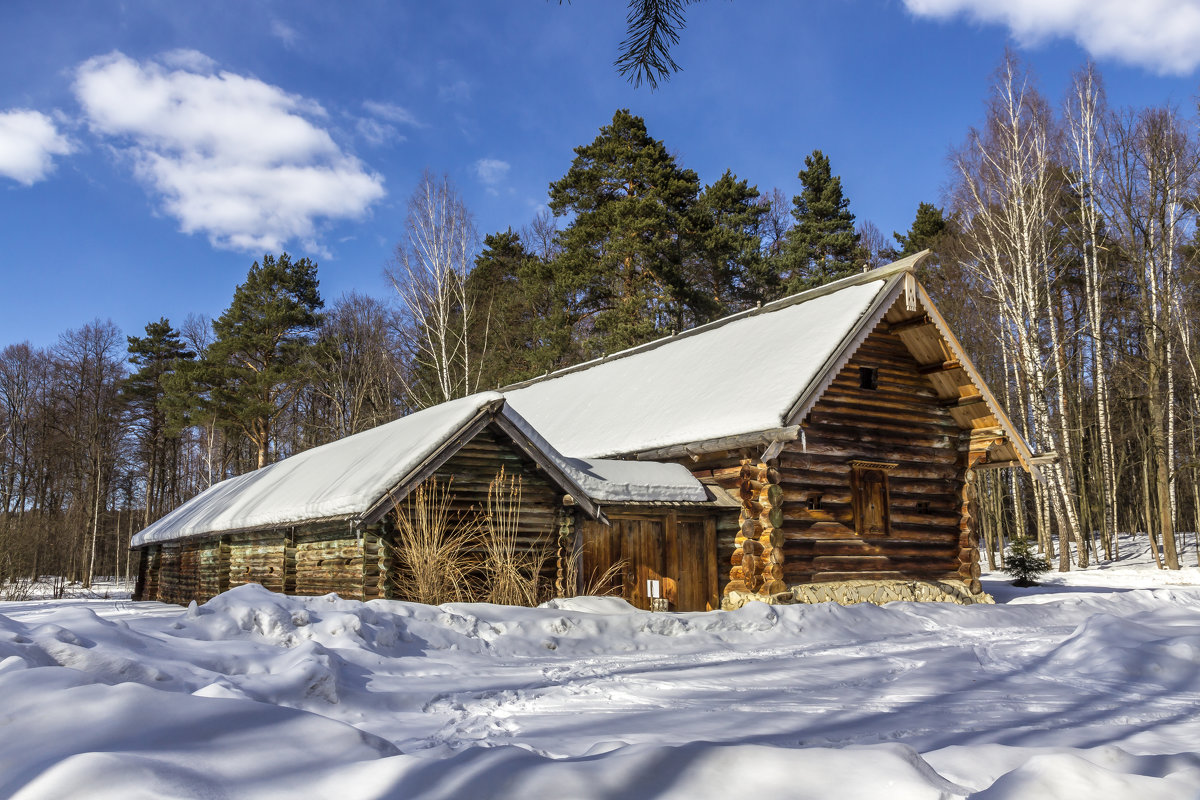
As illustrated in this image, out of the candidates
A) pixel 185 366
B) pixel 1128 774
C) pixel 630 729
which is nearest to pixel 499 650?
pixel 630 729

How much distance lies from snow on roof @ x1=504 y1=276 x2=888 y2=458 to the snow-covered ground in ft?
14.7

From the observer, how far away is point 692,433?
632 inches

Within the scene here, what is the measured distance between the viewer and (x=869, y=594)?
16.0 metres

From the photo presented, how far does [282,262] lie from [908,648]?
35.9 meters

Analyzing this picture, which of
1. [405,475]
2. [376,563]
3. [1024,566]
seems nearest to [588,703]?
[405,475]

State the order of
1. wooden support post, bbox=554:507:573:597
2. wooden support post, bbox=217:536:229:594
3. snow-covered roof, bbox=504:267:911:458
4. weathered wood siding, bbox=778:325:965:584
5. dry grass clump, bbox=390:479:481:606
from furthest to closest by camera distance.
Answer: wooden support post, bbox=217:536:229:594, weathered wood siding, bbox=778:325:965:584, snow-covered roof, bbox=504:267:911:458, wooden support post, bbox=554:507:573:597, dry grass clump, bbox=390:479:481:606

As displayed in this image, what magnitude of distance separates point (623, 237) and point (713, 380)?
48.4 ft

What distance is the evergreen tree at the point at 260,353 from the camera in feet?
121

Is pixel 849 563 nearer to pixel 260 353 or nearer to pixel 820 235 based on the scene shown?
pixel 820 235

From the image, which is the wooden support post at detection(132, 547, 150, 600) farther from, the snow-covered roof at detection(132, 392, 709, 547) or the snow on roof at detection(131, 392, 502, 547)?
the snow-covered roof at detection(132, 392, 709, 547)

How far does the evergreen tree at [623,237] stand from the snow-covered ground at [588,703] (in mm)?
20314

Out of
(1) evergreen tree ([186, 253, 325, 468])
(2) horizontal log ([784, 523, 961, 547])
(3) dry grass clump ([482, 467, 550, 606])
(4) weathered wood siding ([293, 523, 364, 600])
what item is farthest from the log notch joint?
(1) evergreen tree ([186, 253, 325, 468])

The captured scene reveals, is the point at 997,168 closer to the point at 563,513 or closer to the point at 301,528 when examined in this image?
the point at 563,513

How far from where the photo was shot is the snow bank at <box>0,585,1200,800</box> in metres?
2.99
